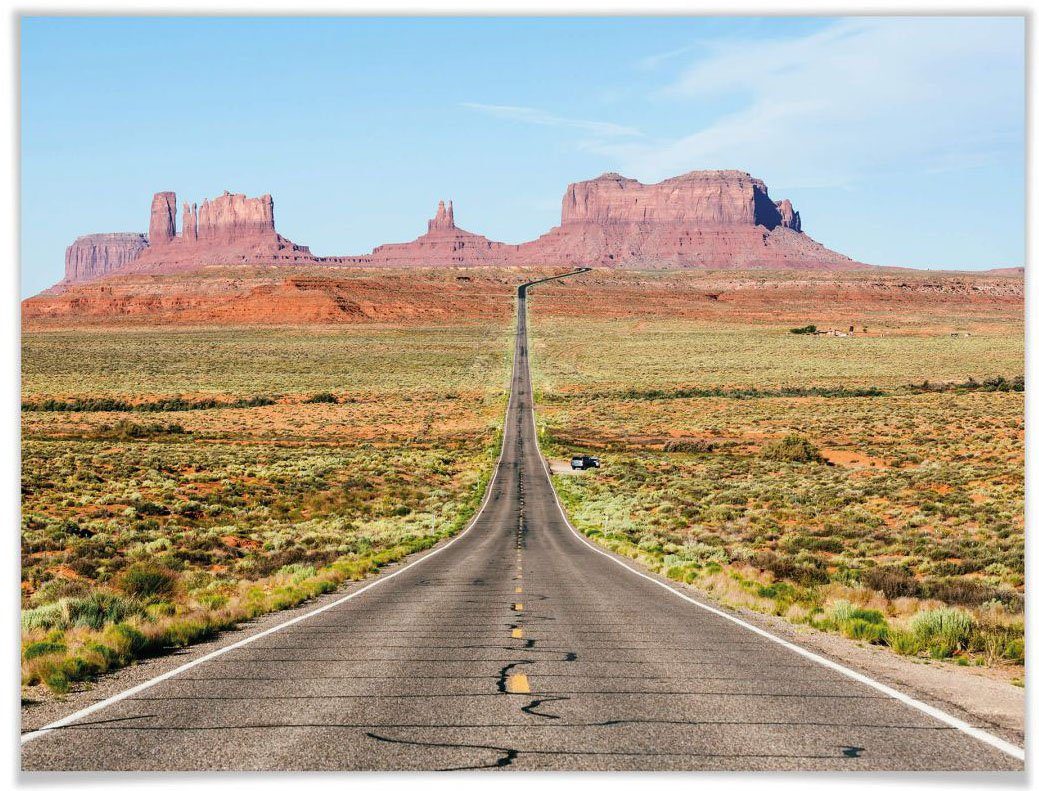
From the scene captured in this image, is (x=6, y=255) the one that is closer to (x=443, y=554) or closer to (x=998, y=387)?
(x=443, y=554)

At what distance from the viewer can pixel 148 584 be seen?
21.2 metres

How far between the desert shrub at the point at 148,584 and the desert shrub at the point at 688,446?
155 ft

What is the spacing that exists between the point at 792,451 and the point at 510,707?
178ft

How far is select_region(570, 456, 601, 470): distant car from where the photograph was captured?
60.2 metres

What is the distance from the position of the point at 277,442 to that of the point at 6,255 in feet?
205

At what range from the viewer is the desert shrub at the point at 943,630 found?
12.9 m

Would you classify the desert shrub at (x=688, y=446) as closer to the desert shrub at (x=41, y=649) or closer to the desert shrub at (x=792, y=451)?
the desert shrub at (x=792, y=451)

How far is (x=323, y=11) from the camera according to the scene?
344 inches

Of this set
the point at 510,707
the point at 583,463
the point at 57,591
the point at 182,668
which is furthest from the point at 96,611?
the point at 583,463

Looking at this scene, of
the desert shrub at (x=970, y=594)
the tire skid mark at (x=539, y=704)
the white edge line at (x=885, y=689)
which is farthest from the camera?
the desert shrub at (x=970, y=594)

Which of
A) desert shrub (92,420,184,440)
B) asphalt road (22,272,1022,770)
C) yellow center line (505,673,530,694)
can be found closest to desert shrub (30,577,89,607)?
asphalt road (22,272,1022,770)

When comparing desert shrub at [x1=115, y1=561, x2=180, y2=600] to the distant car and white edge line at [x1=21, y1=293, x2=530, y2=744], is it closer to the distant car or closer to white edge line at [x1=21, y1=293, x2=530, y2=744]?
white edge line at [x1=21, y1=293, x2=530, y2=744]

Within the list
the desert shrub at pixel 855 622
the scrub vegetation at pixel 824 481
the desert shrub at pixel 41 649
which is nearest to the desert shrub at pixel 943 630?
the scrub vegetation at pixel 824 481

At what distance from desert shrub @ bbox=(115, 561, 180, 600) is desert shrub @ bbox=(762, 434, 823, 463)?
44223 millimetres
